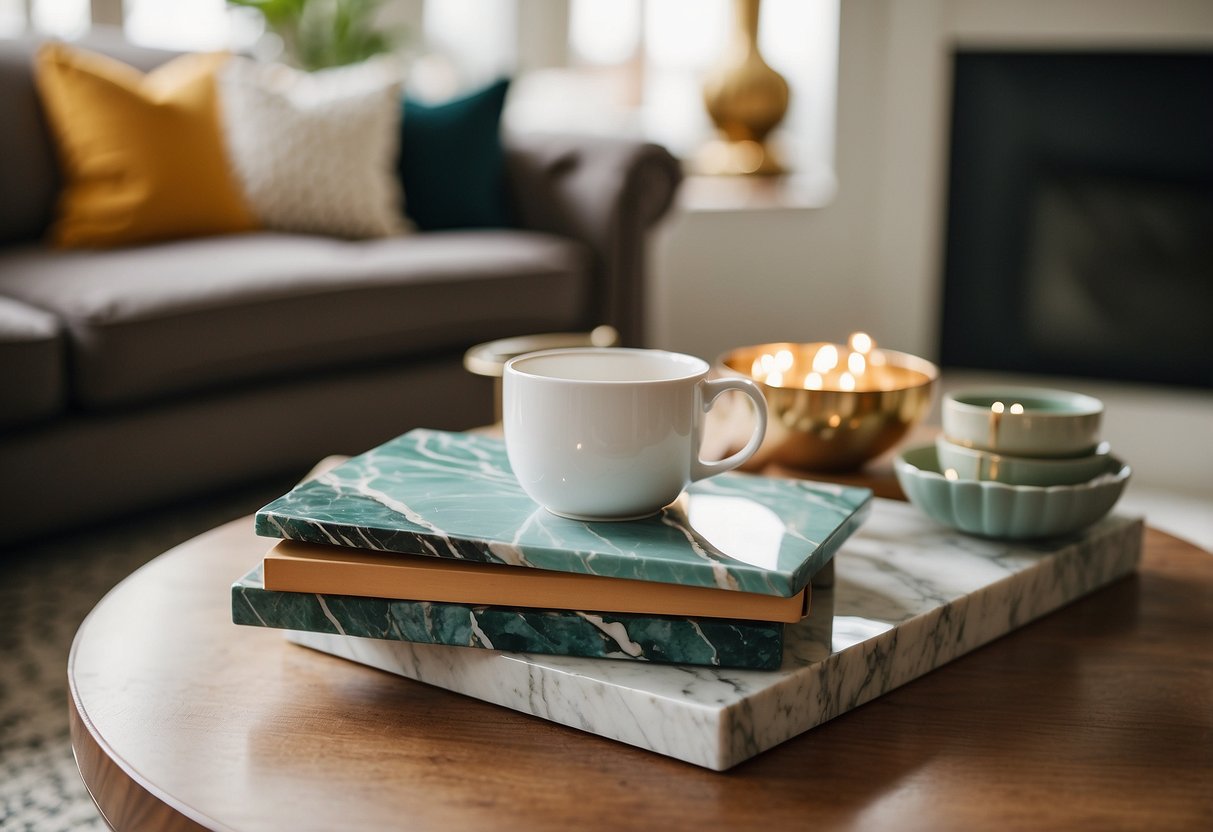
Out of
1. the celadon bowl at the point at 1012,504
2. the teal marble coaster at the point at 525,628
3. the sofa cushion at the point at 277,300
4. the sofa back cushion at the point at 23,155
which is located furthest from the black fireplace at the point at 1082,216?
the teal marble coaster at the point at 525,628

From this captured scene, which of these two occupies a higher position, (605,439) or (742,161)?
(742,161)

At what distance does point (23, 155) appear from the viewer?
7.31 ft

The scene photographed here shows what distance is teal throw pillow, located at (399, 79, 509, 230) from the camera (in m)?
2.57

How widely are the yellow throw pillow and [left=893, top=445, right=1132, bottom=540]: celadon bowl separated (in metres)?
1.78

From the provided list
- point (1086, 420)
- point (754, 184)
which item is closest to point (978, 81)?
point (754, 184)

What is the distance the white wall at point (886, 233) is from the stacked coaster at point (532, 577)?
2.35 meters

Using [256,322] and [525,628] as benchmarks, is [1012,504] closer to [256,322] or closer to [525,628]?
[525,628]

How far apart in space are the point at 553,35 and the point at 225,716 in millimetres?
3203

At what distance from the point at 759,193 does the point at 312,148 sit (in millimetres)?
1494

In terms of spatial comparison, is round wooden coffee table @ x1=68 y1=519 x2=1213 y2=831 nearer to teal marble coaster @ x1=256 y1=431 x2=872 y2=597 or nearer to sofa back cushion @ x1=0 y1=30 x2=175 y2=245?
teal marble coaster @ x1=256 y1=431 x2=872 y2=597

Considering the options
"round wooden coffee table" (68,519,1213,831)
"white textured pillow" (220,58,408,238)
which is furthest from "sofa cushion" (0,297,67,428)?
"round wooden coffee table" (68,519,1213,831)

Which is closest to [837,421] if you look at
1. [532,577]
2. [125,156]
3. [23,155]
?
[532,577]

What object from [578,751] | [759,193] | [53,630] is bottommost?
[53,630]

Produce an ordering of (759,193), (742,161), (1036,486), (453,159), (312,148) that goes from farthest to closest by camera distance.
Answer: (759,193), (742,161), (453,159), (312,148), (1036,486)
